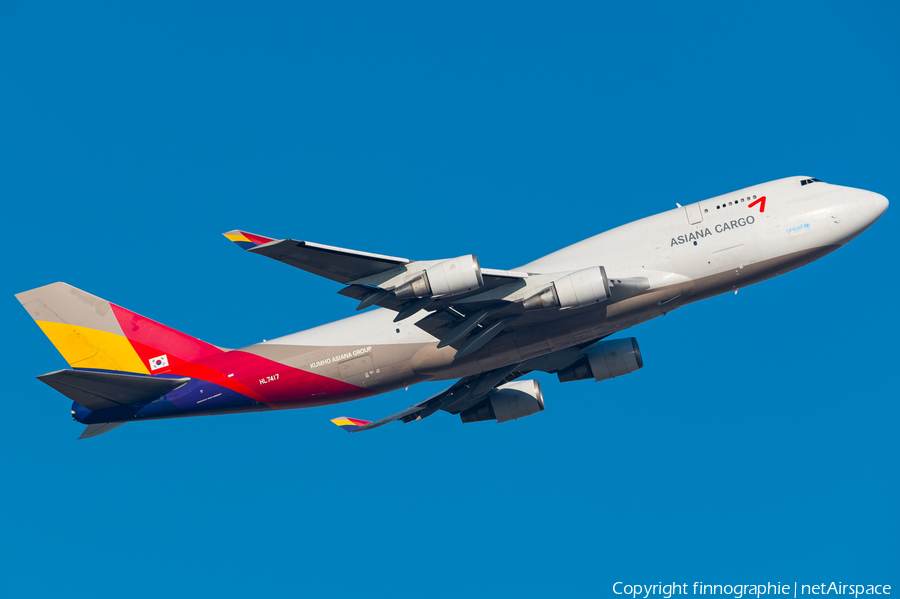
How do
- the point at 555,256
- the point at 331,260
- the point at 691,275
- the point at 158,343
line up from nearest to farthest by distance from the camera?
the point at 331,260 → the point at 691,275 → the point at 555,256 → the point at 158,343

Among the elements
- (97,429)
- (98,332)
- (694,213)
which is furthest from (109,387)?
(694,213)

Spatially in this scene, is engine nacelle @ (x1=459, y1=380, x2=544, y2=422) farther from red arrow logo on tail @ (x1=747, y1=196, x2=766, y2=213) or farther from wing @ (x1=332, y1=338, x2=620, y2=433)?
red arrow logo on tail @ (x1=747, y1=196, x2=766, y2=213)

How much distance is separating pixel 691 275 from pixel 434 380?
1129 cm

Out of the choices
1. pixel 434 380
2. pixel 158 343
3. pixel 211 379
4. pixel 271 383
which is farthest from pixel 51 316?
pixel 434 380

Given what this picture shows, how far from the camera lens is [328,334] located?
111 feet

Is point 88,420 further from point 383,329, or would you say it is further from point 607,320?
point 607,320

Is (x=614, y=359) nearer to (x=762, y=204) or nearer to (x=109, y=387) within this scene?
(x=762, y=204)

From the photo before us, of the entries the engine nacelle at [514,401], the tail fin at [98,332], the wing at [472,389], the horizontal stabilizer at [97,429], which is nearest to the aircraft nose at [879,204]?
the wing at [472,389]

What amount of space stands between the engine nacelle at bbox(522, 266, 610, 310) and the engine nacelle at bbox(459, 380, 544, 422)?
1090cm

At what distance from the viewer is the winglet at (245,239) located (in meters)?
24.9

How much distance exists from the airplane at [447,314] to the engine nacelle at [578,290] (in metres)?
0.04

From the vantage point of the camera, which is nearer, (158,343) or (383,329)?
(383,329)

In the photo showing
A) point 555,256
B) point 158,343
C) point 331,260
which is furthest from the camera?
point 158,343

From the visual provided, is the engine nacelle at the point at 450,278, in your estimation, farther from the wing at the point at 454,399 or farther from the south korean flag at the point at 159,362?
the south korean flag at the point at 159,362
